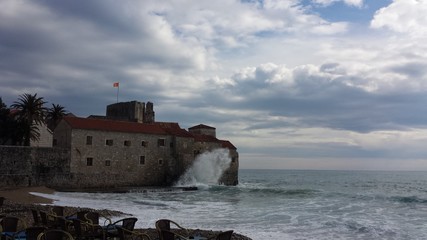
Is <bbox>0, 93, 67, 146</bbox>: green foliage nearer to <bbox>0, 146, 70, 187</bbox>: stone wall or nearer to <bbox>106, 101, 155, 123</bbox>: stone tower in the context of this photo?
<bbox>0, 146, 70, 187</bbox>: stone wall

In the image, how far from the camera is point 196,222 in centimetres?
1816

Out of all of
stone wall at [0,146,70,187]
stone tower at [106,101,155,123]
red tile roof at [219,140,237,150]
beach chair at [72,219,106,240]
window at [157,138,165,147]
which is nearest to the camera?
beach chair at [72,219,106,240]

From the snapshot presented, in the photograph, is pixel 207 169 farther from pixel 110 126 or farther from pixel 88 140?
pixel 88 140

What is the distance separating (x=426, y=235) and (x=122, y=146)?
31.0 meters

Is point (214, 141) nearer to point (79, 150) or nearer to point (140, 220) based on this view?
point (79, 150)

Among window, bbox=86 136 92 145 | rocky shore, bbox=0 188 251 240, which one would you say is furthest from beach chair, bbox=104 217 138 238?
window, bbox=86 136 92 145

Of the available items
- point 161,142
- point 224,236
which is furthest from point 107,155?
point 224,236

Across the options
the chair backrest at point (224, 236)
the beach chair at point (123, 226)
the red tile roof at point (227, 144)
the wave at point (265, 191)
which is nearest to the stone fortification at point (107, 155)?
the red tile roof at point (227, 144)

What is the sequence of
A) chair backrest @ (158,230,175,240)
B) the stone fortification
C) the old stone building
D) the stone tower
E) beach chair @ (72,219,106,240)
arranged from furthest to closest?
1. the stone tower
2. the old stone building
3. the stone fortification
4. beach chair @ (72,219,106,240)
5. chair backrest @ (158,230,175,240)

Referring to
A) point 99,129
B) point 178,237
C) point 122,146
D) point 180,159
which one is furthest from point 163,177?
point 178,237

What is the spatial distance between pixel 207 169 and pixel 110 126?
12944mm

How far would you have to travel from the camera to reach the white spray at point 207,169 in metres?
47.0

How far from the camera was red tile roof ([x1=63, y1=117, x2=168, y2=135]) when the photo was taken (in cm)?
3953

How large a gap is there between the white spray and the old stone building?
0.68 metres
